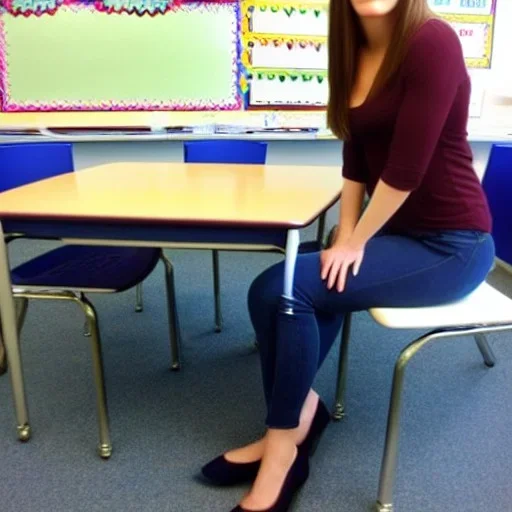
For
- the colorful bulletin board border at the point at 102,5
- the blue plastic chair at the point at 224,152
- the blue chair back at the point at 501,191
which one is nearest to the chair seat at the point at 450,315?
the blue chair back at the point at 501,191

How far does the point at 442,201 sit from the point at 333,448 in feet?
2.41

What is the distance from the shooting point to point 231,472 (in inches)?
51.6

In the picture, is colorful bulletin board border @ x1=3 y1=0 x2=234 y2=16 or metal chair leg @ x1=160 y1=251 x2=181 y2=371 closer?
metal chair leg @ x1=160 y1=251 x2=181 y2=371

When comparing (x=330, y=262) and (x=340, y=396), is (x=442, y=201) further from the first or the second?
(x=340, y=396)

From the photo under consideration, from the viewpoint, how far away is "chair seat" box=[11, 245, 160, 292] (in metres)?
1.42

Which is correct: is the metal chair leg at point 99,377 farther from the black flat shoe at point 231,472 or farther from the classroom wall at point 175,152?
the classroom wall at point 175,152

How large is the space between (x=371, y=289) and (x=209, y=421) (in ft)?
2.34

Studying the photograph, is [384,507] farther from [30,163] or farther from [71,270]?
[30,163]

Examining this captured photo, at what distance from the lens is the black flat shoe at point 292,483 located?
47.4 inches

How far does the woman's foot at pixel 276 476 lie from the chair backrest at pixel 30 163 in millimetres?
1303

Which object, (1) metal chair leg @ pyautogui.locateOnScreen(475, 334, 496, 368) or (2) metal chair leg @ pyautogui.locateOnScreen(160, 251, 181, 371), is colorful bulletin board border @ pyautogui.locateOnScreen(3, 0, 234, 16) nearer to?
(2) metal chair leg @ pyautogui.locateOnScreen(160, 251, 181, 371)

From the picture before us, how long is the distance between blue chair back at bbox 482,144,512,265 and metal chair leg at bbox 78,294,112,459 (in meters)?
1.26

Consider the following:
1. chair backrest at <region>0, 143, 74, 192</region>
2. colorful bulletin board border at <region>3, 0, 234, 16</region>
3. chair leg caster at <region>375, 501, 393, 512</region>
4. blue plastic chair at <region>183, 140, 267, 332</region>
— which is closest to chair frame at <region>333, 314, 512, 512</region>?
chair leg caster at <region>375, 501, 393, 512</region>

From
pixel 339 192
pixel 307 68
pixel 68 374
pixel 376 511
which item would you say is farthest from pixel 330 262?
pixel 307 68
